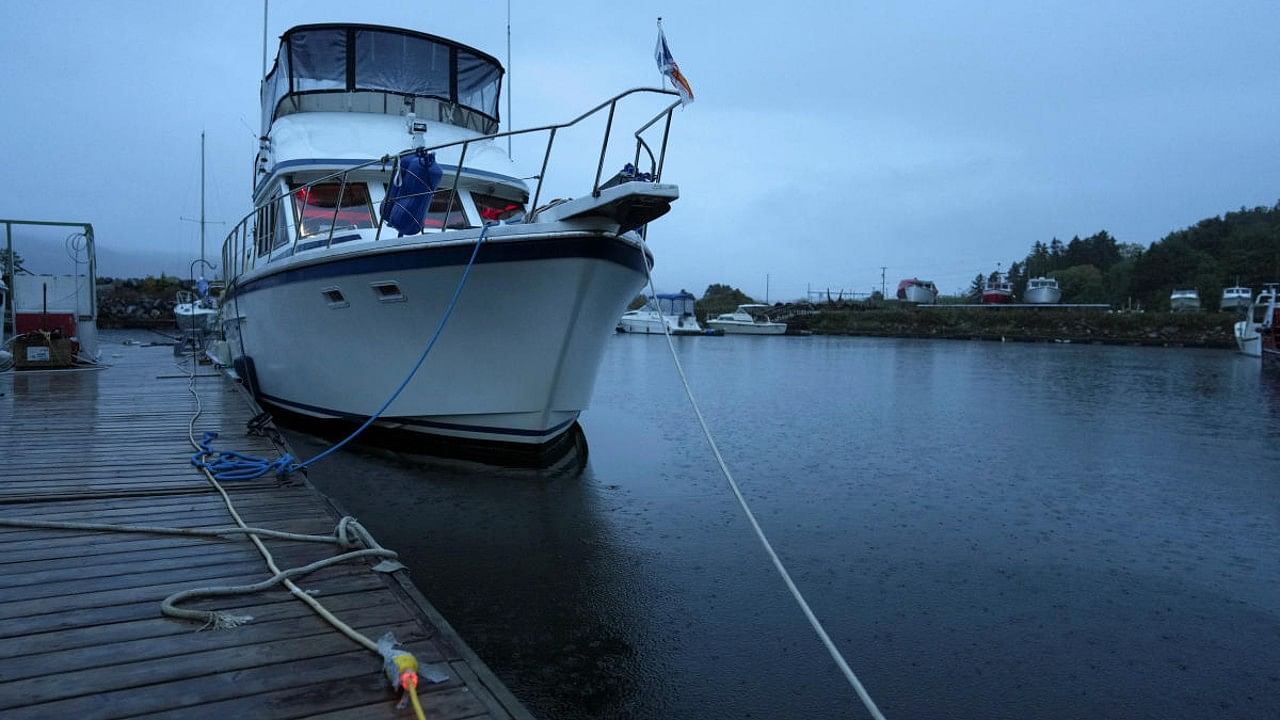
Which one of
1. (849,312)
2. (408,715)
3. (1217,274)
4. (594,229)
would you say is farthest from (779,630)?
(1217,274)

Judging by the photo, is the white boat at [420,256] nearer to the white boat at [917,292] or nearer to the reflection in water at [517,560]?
the reflection in water at [517,560]

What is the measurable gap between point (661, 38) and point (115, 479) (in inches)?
197

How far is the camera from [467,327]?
7.64 meters

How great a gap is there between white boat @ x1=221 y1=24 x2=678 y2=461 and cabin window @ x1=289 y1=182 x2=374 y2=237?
2 centimetres

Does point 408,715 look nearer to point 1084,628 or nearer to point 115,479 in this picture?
point 115,479

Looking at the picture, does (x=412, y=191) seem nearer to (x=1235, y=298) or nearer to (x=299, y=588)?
(x=299, y=588)

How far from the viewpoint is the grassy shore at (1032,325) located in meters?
48.7

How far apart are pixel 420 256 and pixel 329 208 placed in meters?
2.70

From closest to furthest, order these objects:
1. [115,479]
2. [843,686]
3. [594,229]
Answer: [843,686], [115,479], [594,229]

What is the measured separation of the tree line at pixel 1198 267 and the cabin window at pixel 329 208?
67690mm

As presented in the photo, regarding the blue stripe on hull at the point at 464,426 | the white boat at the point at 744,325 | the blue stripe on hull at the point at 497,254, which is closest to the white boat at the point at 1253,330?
the white boat at the point at 744,325

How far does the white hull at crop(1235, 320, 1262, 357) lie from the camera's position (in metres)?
36.5

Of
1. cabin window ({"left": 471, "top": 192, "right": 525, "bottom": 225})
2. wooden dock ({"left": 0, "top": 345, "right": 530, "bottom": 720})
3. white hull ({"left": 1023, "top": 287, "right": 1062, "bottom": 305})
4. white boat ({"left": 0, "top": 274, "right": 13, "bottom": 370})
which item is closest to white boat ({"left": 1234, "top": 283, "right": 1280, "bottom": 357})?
white hull ({"left": 1023, "top": 287, "right": 1062, "bottom": 305})

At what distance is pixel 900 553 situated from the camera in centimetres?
628
